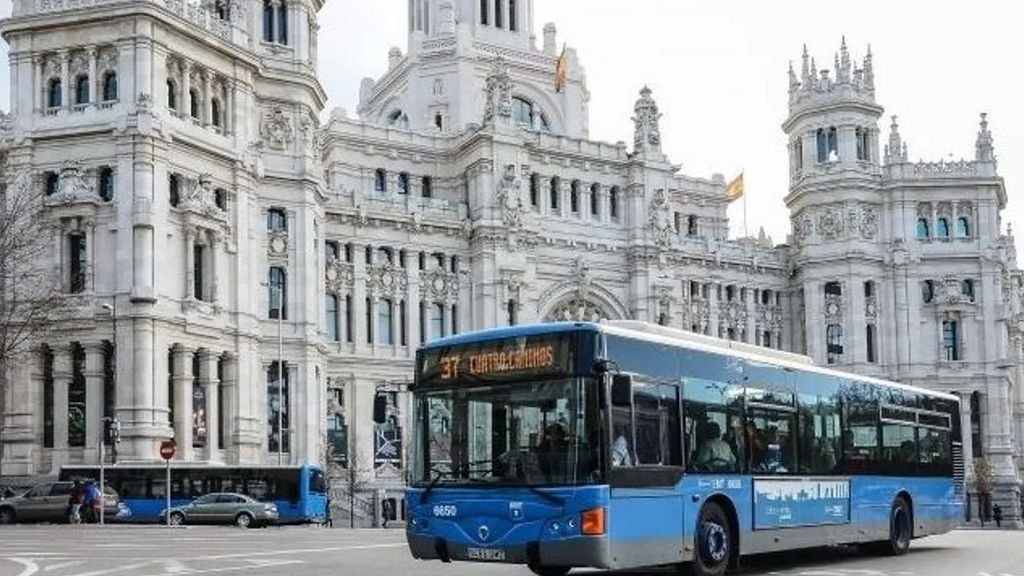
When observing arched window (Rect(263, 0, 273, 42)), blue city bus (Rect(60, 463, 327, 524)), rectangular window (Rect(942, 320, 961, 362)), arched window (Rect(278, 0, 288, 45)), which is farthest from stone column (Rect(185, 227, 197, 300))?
rectangular window (Rect(942, 320, 961, 362))

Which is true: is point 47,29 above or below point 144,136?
above

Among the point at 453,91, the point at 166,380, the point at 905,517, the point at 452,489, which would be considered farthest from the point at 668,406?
the point at 453,91

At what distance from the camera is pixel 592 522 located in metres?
17.2

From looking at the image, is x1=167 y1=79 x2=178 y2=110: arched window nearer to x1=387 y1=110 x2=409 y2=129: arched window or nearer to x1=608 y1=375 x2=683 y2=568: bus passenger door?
x1=387 y1=110 x2=409 y2=129: arched window

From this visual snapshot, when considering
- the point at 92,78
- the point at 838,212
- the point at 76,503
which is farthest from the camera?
the point at 838,212

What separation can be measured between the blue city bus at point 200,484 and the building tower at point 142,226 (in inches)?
73.5

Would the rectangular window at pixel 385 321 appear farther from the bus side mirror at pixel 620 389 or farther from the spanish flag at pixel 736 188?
the bus side mirror at pixel 620 389

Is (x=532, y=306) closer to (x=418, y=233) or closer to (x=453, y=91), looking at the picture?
(x=418, y=233)

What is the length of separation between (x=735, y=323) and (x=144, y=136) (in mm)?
45150

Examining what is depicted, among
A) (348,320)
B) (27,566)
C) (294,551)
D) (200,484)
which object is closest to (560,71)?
(348,320)

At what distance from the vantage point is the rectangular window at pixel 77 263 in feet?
186

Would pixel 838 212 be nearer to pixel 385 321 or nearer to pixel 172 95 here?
pixel 385 321

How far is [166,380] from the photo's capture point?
5619cm

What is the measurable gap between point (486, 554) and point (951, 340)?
79838mm
